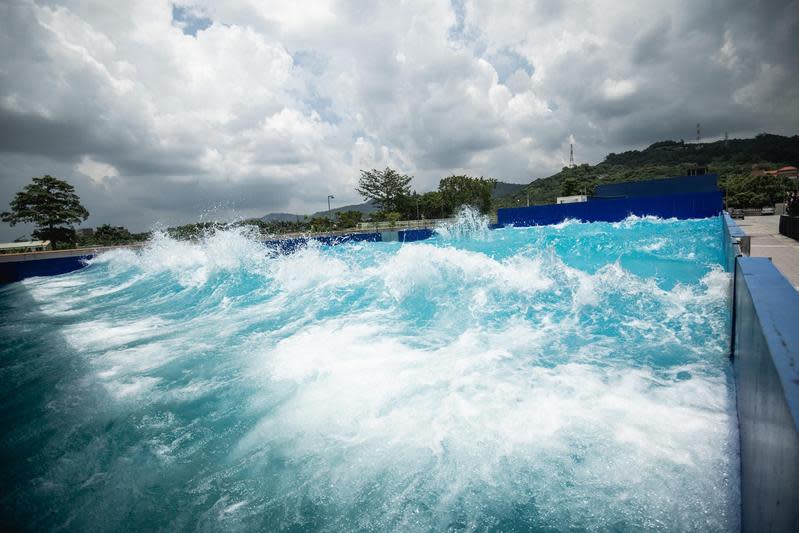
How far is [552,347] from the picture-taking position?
182 inches

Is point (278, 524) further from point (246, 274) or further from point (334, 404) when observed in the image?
point (246, 274)

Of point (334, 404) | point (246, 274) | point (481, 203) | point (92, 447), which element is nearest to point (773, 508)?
point (334, 404)

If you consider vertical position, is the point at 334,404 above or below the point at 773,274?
below

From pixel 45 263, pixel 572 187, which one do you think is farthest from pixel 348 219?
pixel 572 187

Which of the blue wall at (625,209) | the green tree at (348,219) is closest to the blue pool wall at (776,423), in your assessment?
the blue wall at (625,209)

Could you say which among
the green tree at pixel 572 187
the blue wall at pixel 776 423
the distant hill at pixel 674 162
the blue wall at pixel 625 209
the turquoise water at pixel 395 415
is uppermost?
the distant hill at pixel 674 162

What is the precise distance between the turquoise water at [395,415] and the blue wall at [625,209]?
25.9m

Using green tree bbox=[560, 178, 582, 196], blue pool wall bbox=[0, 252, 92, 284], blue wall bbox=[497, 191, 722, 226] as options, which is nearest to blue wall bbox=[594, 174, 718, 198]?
green tree bbox=[560, 178, 582, 196]

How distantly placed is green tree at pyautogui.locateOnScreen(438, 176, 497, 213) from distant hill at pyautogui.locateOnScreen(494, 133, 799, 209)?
14.4m

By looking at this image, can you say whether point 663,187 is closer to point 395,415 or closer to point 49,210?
point 395,415

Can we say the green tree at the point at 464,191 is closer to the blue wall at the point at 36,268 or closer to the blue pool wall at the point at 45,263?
the blue pool wall at the point at 45,263

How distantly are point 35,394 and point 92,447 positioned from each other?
1.76 metres

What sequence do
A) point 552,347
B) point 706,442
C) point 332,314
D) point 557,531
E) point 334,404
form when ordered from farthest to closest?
point 332,314 → point 552,347 → point 334,404 → point 706,442 → point 557,531

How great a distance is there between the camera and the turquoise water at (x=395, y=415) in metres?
2.18
